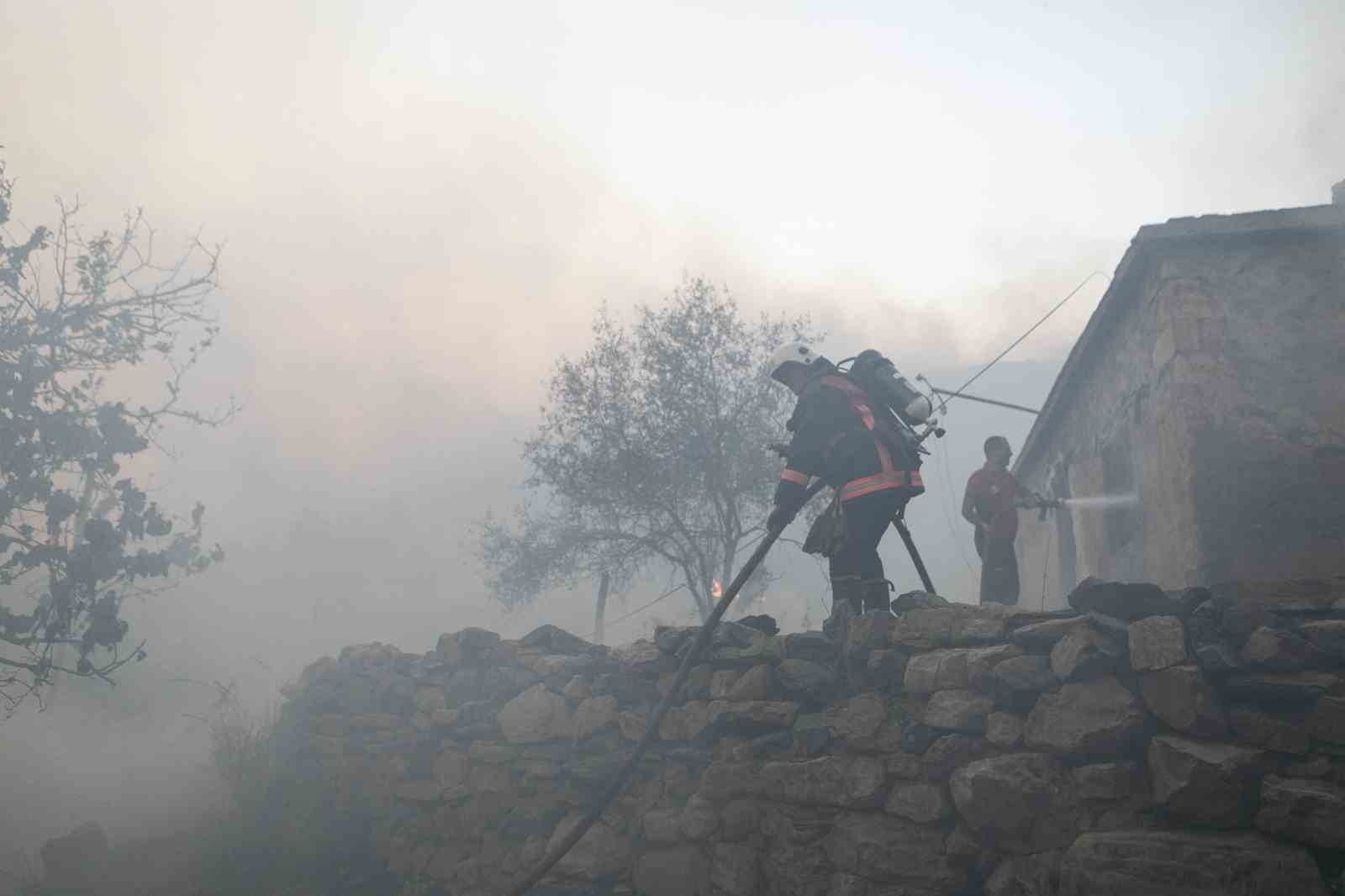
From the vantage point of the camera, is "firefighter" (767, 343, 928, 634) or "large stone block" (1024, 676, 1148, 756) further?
"firefighter" (767, 343, 928, 634)

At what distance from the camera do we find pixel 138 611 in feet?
88.6

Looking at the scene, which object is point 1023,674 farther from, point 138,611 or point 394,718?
point 138,611

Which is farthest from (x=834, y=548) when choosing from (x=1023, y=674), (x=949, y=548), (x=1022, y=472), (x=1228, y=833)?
(x=949, y=548)

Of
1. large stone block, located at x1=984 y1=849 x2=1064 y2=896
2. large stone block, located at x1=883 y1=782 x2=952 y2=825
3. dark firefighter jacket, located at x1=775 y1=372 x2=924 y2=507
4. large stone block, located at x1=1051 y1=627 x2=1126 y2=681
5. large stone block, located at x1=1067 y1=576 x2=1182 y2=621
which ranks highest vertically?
dark firefighter jacket, located at x1=775 y1=372 x2=924 y2=507

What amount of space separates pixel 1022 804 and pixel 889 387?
2.93 m

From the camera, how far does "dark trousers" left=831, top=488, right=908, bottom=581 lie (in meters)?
5.80

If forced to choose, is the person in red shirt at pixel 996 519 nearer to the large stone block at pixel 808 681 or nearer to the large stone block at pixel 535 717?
the large stone block at pixel 808 681

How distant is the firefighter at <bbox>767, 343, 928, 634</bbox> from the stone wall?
664 mm

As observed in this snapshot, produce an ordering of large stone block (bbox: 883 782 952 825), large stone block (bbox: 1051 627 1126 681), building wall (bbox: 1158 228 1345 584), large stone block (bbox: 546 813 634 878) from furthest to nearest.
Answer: building wall (bbox: 1158 228 1345 584)
large stone block (bbox: 546 813 634 878)
large stone block (bbox: 883 782 952 825)
large stone block (bbox: 1051 627 1126 681)

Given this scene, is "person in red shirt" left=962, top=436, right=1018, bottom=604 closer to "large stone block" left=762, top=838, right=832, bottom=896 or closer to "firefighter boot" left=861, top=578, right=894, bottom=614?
"firefighter boot" left=861, top=578, right=894, bottom=614

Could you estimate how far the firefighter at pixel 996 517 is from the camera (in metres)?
8.39

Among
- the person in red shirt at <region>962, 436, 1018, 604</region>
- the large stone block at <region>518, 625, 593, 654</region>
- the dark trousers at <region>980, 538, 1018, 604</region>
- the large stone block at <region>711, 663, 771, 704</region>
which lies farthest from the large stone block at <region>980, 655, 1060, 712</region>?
the dark trousers at <region>980, 538, 1018, 604</region>

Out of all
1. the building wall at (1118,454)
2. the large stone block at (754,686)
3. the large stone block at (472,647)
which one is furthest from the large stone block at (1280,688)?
the large stone block at (472,647)

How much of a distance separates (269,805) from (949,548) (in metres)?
54.6
